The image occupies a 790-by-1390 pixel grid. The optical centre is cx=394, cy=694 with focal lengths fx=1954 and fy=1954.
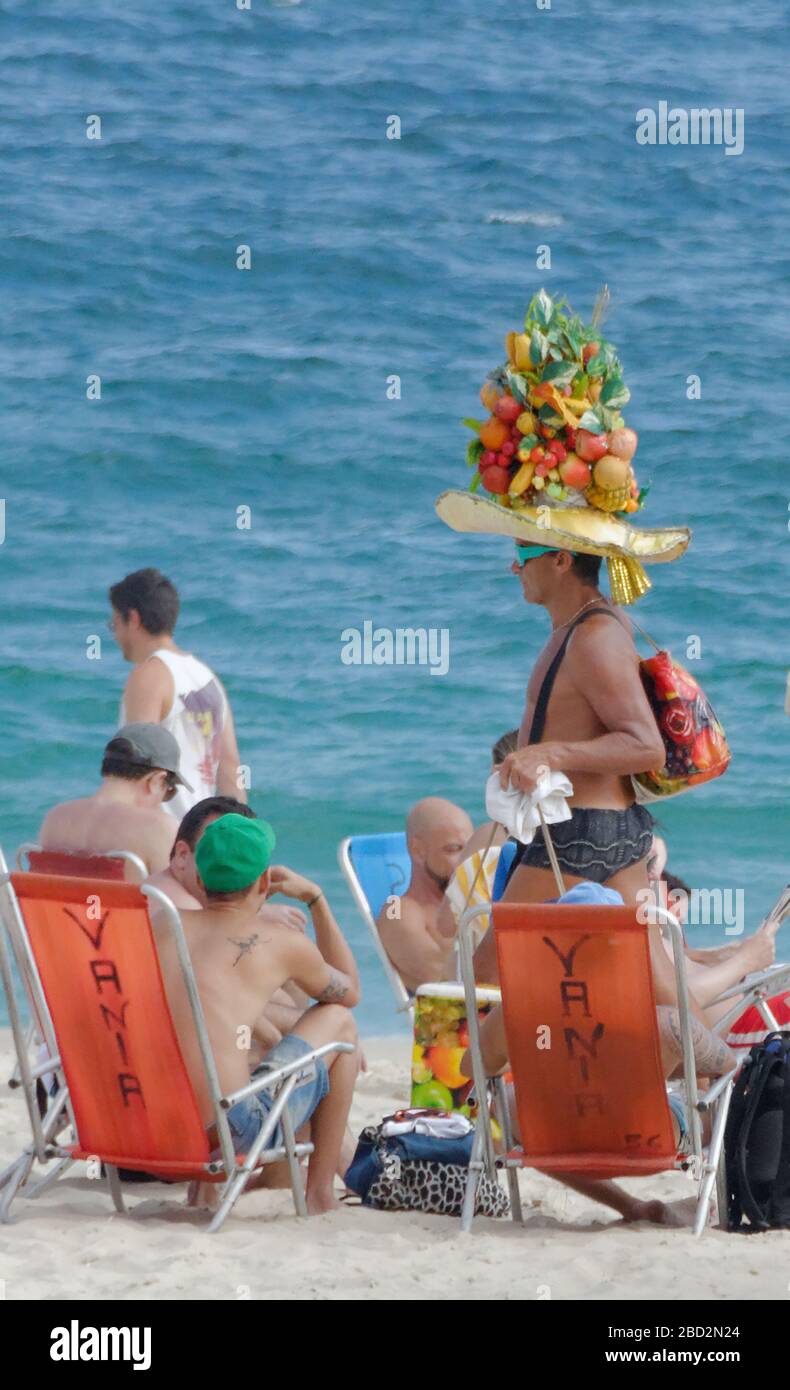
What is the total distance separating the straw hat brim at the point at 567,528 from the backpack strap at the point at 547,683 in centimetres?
15

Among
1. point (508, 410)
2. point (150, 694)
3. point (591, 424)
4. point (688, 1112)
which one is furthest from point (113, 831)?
point (688, 1112)

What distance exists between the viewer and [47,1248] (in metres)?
3.57

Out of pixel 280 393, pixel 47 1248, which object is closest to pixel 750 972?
pixel 47 1248

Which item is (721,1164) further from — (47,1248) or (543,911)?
(47,1248)

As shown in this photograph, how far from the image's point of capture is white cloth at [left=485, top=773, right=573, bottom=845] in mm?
3924

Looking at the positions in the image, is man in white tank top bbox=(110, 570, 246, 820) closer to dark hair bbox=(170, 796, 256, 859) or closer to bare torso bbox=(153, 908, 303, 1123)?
dark hair bbox=(170, 796, 256, 859)

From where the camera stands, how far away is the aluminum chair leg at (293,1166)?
3.83m

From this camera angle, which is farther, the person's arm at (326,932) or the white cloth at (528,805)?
the person's arm at (326,932)

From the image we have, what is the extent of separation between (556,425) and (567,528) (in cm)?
25

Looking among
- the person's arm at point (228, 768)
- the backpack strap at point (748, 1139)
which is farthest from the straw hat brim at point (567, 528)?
the person's arm at point (228, 768)

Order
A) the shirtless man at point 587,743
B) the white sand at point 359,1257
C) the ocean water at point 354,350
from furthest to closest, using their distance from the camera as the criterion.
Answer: the ocean water at point 354,350
the shirtless man at point 587,743
the white sand at point 359,1257

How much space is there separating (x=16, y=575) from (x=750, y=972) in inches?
430

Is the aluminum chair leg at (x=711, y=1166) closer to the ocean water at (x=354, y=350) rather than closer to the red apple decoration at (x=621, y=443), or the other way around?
the red apple decoration at (x=621, y=443)

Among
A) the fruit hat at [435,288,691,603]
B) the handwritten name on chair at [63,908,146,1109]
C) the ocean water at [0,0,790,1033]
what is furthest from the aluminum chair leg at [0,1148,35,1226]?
the ocean water at [0,0,790,1033]
